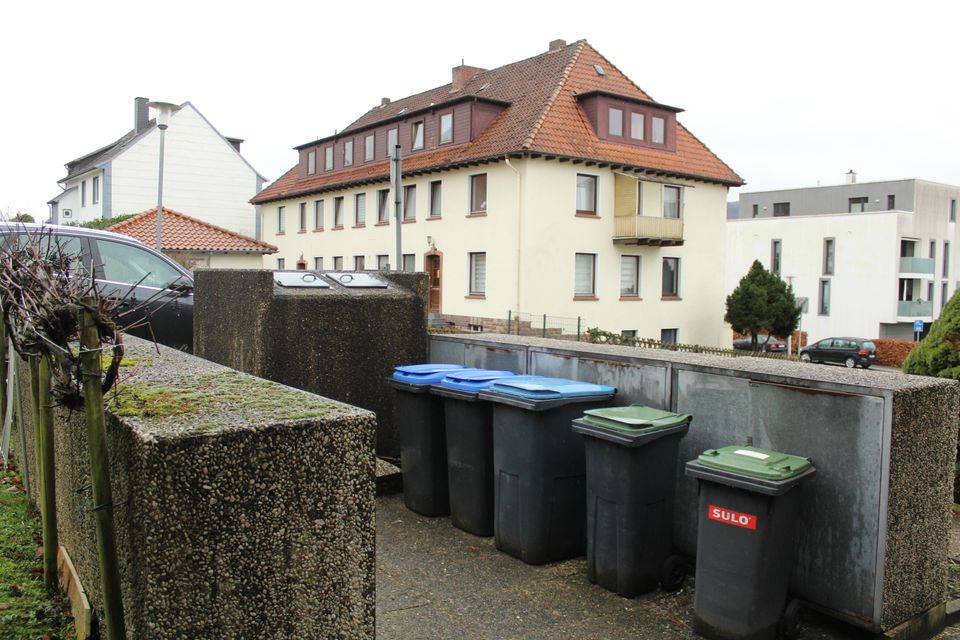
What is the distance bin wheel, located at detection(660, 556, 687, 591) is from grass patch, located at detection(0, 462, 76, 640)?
329 centimetres

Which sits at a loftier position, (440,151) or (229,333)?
(440,151)

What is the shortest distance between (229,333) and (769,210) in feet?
187

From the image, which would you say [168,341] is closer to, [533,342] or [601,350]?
[533,342]

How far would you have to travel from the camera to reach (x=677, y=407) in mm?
5574

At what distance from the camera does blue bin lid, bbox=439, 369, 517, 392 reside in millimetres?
6072

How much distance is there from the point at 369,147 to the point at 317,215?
17.0 ft

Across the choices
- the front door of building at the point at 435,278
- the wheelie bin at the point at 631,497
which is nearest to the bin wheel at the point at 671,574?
the wheelie bin at the point at 631,497

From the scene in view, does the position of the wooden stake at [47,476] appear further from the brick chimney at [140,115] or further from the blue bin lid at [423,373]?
the brick chimney at [140,115]

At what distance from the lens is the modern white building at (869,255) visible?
4725cm

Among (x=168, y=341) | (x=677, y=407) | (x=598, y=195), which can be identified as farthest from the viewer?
(x=598, y=195)

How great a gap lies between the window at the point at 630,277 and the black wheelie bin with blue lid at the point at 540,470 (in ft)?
82.1

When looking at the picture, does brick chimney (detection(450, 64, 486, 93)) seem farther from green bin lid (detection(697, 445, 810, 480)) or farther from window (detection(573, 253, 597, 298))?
green bin lid (detection(697, 445, 810, 480))

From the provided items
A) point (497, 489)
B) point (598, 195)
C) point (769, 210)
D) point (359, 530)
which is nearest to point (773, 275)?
point (598, 195)

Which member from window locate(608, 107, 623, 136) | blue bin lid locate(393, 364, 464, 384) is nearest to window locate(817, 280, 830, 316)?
window locate(608, 107, 623, 136)
